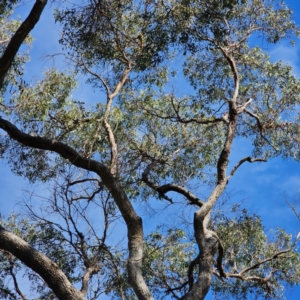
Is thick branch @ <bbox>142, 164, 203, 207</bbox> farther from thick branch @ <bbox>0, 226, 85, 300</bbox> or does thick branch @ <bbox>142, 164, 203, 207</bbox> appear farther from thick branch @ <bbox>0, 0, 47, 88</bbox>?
thick branch @ <bbox>0, 0, 47, 88</bbox>

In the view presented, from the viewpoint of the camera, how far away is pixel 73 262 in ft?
26.0

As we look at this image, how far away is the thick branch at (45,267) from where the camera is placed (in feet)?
18.2

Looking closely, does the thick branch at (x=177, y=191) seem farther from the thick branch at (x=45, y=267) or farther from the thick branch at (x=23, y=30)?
the thick branch at (x=23, y=30)

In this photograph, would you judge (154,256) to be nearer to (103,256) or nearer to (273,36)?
(103,256)

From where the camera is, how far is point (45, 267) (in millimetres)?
5594

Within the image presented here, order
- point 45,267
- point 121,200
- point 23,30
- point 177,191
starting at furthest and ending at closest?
point 177,191 < point 121,200 < point 23,30 < point 45,267

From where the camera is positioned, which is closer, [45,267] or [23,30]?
[45,267]

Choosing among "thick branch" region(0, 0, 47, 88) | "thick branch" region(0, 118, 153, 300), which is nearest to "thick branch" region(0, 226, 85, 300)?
"thick branch" region(0, 118, 153, 300)

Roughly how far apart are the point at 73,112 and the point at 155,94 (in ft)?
5.59

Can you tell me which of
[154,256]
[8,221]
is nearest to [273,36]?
[154,256]

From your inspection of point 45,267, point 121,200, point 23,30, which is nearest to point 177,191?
point 121,200

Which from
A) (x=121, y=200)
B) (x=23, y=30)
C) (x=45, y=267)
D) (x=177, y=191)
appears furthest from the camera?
(x=177, y=191)

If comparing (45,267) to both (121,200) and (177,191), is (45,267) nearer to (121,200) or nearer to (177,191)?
(121,200)

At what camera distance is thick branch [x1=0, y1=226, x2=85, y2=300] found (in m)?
5.55
